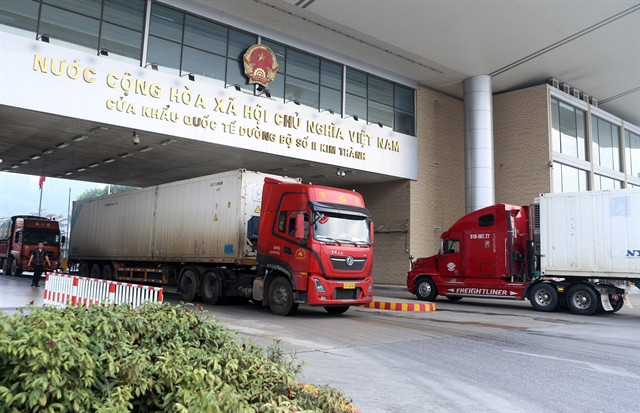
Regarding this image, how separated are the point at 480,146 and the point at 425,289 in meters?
9.61

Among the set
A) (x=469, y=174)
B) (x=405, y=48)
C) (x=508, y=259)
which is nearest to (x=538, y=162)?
(x=469, y=174)

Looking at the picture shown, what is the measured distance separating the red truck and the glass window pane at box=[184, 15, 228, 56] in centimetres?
1523

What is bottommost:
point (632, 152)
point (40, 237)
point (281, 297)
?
point (281, 297)

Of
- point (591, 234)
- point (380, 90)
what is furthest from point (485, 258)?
point (380, 90)

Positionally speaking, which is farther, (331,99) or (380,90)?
(380,90)

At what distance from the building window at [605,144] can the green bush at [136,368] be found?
30672mm

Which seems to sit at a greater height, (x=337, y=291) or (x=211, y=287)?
(x=337, y=291)

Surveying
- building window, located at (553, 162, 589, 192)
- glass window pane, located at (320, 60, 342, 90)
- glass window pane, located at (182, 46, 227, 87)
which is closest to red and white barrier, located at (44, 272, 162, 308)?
glass window pane, located at (182, 46, 227, 87)

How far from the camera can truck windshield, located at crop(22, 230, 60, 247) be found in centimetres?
2708

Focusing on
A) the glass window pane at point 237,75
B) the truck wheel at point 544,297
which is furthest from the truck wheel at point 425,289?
the glass window pane at point 237,75

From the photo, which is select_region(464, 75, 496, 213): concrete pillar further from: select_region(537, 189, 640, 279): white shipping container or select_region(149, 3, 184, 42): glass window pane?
select_region(149, 3, 184, 42): glass window pane

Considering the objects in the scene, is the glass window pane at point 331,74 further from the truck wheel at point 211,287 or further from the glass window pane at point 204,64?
the truck wheel at point 211,287

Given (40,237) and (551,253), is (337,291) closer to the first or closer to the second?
(551,253)

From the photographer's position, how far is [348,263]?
42.0ft
